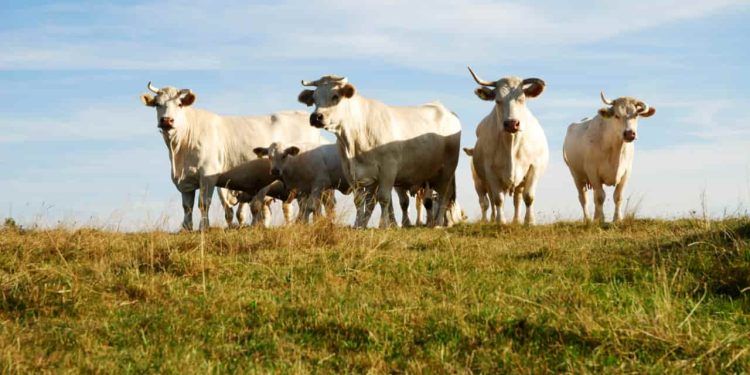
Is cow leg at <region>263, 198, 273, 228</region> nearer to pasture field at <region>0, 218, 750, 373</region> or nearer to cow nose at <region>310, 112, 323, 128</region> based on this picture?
cow nose at <region>310, 112, 323, 128</region>

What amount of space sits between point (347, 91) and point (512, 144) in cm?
293

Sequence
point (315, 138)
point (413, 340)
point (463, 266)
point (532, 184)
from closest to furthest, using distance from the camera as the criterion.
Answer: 1. point (413, 340)
2. point (463, 266)
3. point (532, 184)
4. point (315, 138)

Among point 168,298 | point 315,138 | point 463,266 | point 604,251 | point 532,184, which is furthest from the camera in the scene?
point 315,138

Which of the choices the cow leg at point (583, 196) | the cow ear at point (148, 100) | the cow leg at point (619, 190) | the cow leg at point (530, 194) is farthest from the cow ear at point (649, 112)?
the cow ear at point (148, 100)

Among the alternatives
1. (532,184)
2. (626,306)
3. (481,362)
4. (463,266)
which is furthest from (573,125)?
(481,362)

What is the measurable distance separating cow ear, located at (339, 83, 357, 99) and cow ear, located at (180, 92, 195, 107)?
344cm

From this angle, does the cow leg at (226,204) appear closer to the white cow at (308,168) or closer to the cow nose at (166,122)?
the white cow at (308,168)

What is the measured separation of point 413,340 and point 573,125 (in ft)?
49.2

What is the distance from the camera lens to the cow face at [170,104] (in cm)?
1767

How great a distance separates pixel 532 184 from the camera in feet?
52.9

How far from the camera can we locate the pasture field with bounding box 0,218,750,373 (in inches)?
254

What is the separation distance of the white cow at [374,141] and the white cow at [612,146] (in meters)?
3.12

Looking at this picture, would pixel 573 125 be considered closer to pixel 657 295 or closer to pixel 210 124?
pixel 210 124

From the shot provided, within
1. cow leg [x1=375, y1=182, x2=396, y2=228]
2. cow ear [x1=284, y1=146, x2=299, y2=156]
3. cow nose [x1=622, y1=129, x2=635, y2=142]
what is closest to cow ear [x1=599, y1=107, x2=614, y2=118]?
cow nose [x1=622, y1=129, x2=635, y2=142]
